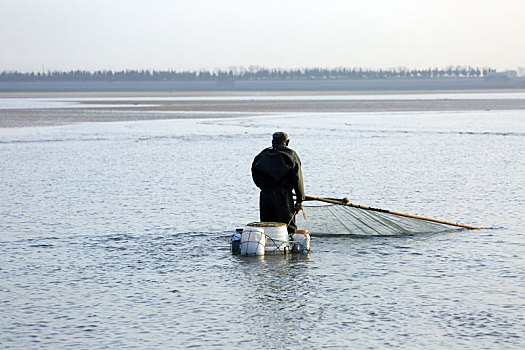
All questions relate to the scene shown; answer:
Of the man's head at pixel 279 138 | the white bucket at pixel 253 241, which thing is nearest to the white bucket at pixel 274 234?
the white bucket at pixel 253 241

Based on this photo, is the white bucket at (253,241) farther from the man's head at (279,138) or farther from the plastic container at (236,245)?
the man's head at (279,138)

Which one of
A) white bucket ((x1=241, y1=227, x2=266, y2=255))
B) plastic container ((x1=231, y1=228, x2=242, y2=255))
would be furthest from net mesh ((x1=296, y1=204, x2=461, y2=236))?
white bucket ((x1=241, y1=227, x2=266, y2=255))

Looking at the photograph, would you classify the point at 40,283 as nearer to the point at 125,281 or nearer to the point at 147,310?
the point at 125,281

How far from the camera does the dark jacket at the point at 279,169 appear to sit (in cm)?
1164

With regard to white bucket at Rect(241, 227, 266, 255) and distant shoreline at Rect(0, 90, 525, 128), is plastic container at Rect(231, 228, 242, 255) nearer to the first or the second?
white bucket at Rect(241, 227, 266, 255)

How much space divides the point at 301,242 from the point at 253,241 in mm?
717

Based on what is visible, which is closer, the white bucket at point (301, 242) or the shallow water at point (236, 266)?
the shallow water at point (236, 266)

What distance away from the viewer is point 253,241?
1146 centimetres

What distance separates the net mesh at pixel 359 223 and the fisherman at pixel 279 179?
59.7 inches

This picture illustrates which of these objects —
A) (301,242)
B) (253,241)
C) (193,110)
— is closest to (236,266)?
(253,241)

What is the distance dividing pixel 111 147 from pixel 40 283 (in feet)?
76.8

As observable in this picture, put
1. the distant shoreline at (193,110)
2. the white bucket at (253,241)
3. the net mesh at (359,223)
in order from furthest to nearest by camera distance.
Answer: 1. the distant shoreline at (193,110)
2. the net mesh at (359,223)
3. the white bucket at (253,241)

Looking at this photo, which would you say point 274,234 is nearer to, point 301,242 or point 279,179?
point 301,242

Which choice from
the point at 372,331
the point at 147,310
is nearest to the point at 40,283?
the point at 147,310
